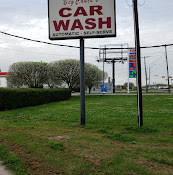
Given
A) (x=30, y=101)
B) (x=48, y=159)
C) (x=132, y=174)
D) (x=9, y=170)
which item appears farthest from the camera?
(x=30, y=101)

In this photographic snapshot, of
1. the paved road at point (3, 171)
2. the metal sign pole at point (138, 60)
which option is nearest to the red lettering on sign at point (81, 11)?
the metal sign pole at point (138, 60)

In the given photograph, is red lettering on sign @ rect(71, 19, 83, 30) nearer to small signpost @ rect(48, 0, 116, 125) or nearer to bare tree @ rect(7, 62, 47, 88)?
small signpost @ rect(48, 0, 116, 125)

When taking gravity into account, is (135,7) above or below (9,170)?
above

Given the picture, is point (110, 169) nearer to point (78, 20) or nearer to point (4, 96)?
point (78, 20)

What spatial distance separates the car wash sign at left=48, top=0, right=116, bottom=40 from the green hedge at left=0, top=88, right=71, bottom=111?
26.4ft

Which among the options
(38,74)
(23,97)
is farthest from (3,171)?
(38,74)

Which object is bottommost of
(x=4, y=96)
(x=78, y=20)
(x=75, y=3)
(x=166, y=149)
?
(x=166, y=149)

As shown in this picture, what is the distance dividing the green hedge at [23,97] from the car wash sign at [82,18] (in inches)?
317

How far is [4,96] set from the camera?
14938 millimetres

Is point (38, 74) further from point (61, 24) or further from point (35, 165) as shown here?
point (35, 165)

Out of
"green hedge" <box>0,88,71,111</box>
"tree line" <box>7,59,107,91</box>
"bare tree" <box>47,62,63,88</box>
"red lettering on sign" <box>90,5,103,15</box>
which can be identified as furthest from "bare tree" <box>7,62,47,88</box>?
"red lettering on sign" <box>90,5,103,15</box>

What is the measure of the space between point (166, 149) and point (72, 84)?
3126cm

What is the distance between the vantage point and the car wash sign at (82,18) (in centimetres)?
847

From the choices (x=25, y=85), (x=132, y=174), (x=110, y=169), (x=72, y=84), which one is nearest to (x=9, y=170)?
(x=110, y=169)
